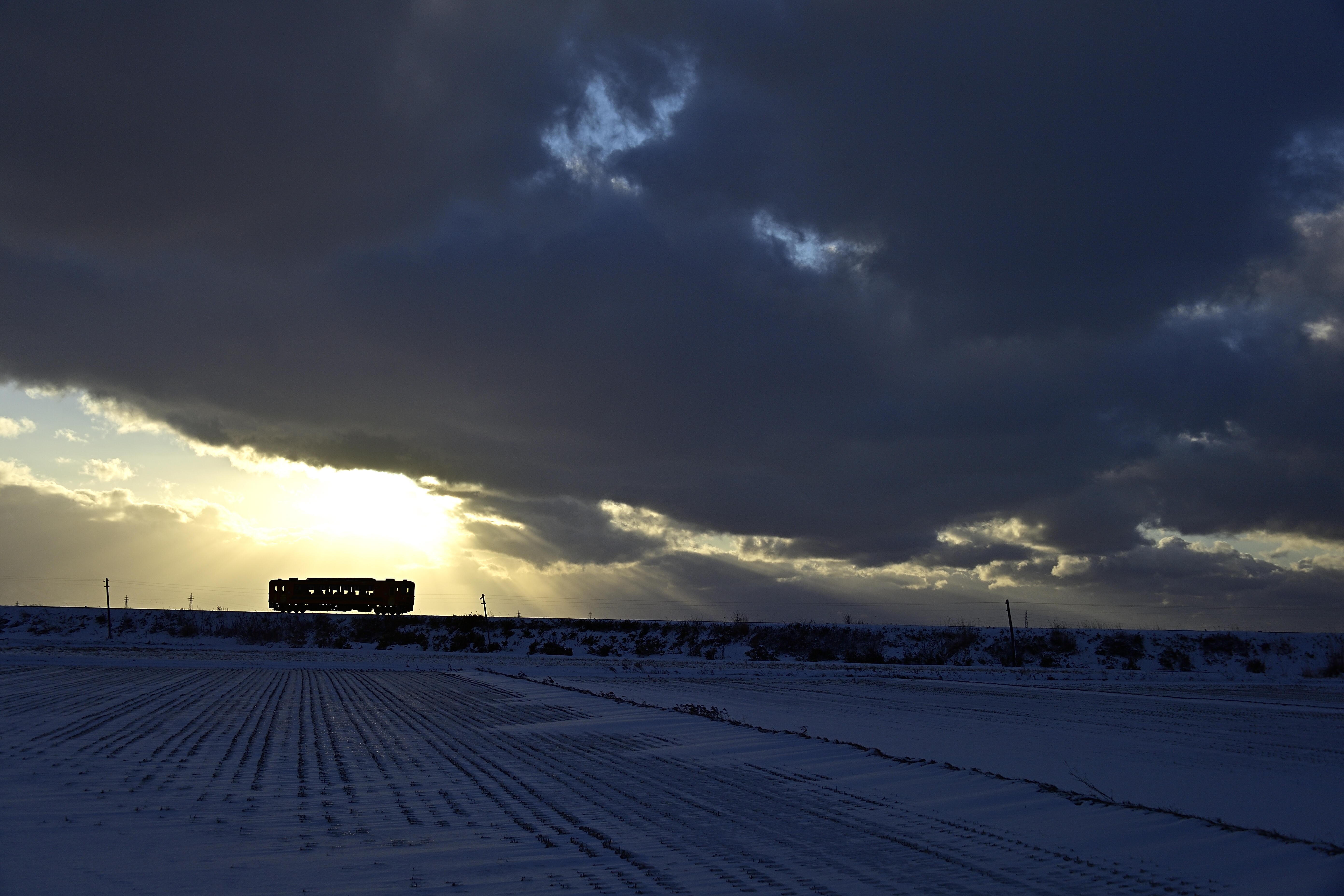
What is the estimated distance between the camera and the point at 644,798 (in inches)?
315

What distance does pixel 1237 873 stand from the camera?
18.0 feet

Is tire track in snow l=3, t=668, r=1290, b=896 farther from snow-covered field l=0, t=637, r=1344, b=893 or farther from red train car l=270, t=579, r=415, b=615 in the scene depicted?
red train car l=270, t=579, r=415, b=615

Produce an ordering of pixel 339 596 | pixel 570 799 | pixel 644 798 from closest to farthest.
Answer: pixel 570 799 < pixel 644 798 < pixel 339 596

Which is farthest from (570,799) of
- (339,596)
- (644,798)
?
(339,596)

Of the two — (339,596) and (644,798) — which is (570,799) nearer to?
(644,798)

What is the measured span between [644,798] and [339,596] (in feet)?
193

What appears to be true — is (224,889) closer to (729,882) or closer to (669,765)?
(729,882)

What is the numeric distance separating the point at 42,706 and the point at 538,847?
13330 mm

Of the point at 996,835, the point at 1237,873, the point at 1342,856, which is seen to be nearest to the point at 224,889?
the point at 996,835

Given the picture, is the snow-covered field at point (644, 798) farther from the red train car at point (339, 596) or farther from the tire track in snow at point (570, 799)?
the red train car at point (339, 596)

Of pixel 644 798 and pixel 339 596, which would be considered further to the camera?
pixel 339 596

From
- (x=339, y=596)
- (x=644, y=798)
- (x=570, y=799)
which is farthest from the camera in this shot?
(x=339, y=596)

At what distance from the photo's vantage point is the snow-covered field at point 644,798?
212 inches

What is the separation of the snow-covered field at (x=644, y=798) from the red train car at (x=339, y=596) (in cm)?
4425
